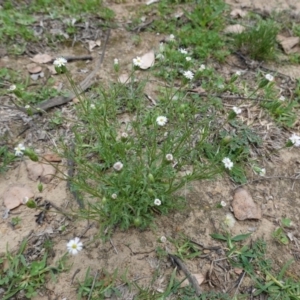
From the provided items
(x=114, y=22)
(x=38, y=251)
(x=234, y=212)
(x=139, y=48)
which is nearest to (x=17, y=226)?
(x=38, y=251)

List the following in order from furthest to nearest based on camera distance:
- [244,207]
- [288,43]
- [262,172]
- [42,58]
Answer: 1. [288,43]
2. [42,58]
3. [262,172]
4. [244,207]

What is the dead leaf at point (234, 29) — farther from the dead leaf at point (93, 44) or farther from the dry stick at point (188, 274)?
the dry stick at point (188, 274)

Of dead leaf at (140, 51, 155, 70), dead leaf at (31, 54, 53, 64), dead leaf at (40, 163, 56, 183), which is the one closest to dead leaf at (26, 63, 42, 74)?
dead leaf at (31, 54, 53, 64)

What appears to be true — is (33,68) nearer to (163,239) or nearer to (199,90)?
(199,90)

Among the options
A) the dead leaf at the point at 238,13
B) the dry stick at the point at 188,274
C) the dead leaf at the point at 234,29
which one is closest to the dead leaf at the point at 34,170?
the dry stick at the point at 188,274

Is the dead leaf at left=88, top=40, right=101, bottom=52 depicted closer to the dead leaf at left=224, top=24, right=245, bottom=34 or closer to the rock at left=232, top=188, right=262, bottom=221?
the dead leaf at left=224, top=24, right=245, bottom=34

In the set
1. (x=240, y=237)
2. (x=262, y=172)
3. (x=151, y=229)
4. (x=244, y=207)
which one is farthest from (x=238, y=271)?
(x=262, y=172)
